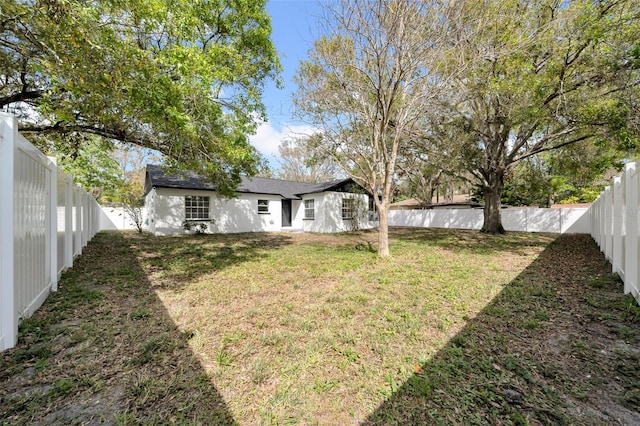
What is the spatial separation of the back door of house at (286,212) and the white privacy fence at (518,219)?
10368 mm

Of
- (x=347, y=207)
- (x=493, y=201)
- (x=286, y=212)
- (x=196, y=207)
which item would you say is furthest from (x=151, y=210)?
(x=493, y=201)

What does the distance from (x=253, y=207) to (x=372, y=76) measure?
38.6 feet

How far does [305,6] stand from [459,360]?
818cm

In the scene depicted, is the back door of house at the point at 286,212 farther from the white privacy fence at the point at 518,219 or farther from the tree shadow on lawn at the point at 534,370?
the tree shadow on lawn at the point at 534,370

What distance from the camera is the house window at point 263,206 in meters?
17.5

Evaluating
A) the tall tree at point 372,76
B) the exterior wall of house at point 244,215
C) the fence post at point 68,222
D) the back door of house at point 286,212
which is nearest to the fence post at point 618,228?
the tall tree at point 372,76

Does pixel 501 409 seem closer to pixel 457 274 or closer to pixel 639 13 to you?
pixel 457 274

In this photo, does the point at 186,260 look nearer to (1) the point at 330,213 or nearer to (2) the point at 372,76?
(2) the point at 372,76

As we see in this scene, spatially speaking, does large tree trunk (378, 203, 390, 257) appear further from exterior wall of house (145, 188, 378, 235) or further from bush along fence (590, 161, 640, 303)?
exterior wall of house (145, 188, 378, 235)

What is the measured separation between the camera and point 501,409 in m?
2.10

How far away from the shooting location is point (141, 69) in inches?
180

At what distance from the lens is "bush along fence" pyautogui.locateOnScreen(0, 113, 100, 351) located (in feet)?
8.38

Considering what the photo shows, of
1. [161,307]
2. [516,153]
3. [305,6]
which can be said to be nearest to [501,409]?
[161,307]

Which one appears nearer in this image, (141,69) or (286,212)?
(141,69)
